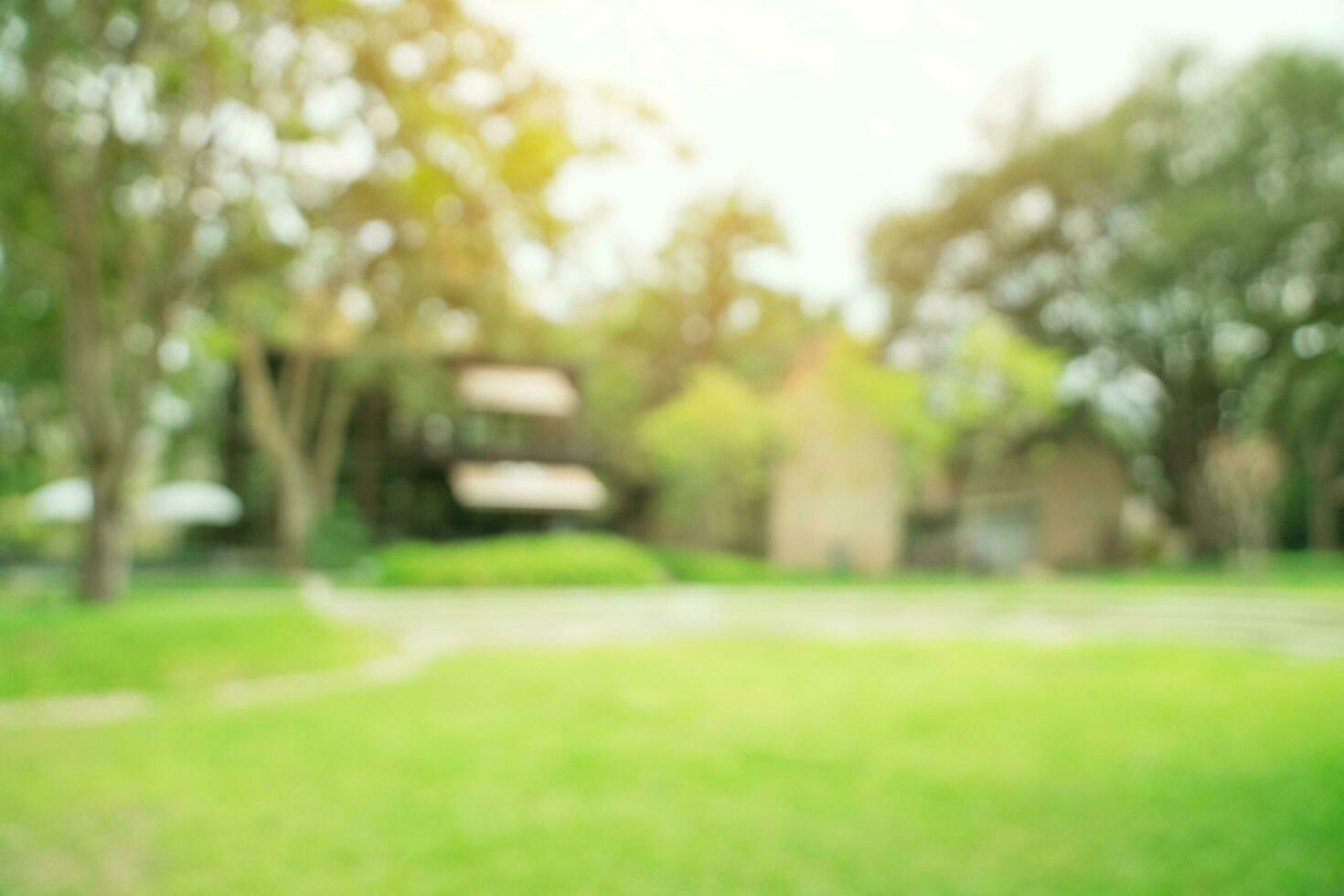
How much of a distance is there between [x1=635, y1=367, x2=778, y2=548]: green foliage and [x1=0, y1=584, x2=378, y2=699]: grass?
34.3ft

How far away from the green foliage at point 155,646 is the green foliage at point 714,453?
1047cm

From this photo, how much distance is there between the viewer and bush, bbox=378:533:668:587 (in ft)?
42.9

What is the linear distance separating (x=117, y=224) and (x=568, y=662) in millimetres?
5852

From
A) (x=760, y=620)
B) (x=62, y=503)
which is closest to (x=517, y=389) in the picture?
(x=62, y=503)

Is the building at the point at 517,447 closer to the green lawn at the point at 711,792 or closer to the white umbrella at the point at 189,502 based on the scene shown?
A: the white umbrella at the point at 189,502

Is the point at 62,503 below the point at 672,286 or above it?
below

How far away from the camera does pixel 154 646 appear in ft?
22.0

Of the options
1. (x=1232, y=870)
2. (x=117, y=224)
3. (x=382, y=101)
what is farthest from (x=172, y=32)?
(x=1232, y=870)

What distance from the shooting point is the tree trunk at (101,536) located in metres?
7.94

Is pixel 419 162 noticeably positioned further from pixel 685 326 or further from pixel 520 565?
pixel 685 326

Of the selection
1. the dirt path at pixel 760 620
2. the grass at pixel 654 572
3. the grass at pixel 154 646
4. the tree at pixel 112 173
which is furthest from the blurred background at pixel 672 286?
the dirt path at pixel 760 620

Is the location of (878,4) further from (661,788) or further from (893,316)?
(893,316)

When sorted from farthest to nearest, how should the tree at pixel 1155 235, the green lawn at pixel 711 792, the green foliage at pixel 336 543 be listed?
the green foliage at pixel 336 543, the tree at pixel 1155 235, the green lawn at pixel 711 792

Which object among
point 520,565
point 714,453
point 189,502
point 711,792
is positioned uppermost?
point 714,453
